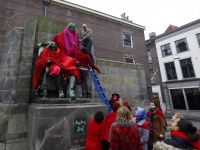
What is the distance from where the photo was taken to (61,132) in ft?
11.8

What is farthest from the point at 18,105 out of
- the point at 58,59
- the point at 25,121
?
the point at 58,59

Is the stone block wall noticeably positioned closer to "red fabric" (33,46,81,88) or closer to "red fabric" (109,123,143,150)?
"red fabric" (33,46,81,88)

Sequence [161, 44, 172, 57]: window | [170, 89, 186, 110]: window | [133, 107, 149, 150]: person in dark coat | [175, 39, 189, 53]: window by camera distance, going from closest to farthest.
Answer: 1. [133, 107, 149, 150]: person in dark coat
2. [170, 89, 186, 110]: window
3. [175, 39, 189, 53]: window
4. [161, 44, 172, 57]: window

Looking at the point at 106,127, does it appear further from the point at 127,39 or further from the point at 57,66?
the point at 127,39

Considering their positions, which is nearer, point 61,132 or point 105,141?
point 105,141

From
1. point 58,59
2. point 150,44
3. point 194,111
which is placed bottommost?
point 194,111

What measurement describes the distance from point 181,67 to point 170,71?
6.30 feet

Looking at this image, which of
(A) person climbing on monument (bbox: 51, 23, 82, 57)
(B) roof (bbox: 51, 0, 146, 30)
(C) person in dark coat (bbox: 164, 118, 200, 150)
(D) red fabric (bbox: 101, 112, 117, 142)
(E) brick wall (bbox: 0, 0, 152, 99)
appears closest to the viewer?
(C) person in dark coat (bbox: 164, 118, 200, 150)

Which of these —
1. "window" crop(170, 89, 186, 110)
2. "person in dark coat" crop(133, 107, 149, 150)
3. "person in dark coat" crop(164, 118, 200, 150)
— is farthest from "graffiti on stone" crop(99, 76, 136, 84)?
"window" crop(170, 89, 186, 110)

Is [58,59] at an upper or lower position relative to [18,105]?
upper

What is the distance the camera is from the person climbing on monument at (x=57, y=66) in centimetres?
427

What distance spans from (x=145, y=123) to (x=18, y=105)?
4383 mm

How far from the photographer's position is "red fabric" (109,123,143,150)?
2.25 metres

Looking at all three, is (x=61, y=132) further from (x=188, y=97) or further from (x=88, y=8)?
(x=188, y=97)
